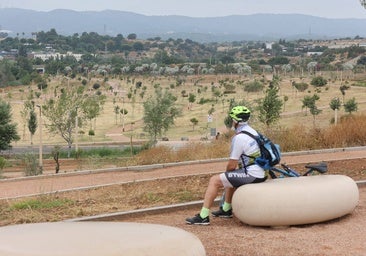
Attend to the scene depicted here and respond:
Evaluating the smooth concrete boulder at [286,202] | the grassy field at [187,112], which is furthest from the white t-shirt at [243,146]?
the grassy field at [187,112]

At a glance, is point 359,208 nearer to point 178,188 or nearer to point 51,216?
point 178,188

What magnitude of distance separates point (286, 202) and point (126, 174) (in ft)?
23.8

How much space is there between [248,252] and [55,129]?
133ft

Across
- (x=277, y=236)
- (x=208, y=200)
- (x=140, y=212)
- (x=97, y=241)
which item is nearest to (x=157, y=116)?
(x=140, y=212)

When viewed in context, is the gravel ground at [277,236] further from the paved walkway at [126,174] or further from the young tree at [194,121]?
the young tree at [194,121]

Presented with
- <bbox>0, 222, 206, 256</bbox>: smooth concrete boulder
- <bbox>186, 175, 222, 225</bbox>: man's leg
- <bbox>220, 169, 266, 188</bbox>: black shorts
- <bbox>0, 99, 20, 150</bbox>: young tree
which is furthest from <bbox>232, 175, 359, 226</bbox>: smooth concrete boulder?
<bbox>0, 99, 20, 150</bbox>: young tree

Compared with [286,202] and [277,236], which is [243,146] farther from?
[277,236]

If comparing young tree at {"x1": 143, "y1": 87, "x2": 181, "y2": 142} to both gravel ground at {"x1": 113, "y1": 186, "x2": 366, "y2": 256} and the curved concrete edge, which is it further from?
gravel ground at {"x1": 113, "y1": 186, "x2": 366, "y2": 256}

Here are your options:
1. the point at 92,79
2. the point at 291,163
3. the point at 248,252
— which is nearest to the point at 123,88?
the point at 92,79

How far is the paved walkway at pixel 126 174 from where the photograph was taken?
1309 cm

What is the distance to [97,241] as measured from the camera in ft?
16.9

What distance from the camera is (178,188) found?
10812 millimetres

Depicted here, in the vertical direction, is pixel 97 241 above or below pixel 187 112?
above

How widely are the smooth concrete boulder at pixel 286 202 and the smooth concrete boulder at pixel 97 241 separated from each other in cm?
185
